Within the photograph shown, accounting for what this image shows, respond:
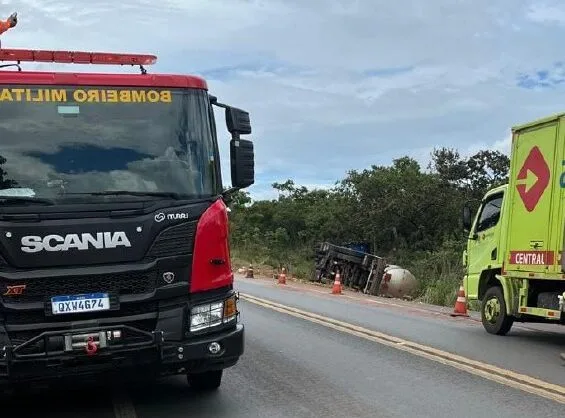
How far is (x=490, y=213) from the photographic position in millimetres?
11852

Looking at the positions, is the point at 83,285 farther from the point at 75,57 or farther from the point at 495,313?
the point at 495,313

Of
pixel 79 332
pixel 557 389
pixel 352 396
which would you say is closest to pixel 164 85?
pixel 79 332

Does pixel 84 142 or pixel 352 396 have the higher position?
pixel 84 142

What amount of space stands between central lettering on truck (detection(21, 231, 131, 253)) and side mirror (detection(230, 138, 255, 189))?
127 cm

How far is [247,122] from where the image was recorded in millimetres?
6359

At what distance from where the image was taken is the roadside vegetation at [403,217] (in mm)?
31222

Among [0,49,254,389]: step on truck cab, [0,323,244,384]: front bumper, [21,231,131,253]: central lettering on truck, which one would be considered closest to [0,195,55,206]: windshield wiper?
[0,49,254,389]: step on truck cab

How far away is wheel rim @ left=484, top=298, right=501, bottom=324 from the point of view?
438 inches

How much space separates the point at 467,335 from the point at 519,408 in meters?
4.87

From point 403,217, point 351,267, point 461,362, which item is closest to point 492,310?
point 461,362

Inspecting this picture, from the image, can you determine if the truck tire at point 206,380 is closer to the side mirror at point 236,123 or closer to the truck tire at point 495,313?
the side mirror at point 236,123

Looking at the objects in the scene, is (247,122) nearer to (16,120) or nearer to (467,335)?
(16,120)

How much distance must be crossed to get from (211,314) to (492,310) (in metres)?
6.77

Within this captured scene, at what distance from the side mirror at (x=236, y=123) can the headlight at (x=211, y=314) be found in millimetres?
1482
